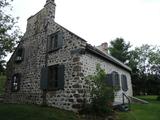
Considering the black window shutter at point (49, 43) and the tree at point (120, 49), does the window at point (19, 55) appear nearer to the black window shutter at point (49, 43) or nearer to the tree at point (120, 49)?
the black window shutter at point (49, 43)

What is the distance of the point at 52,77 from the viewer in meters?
11.9

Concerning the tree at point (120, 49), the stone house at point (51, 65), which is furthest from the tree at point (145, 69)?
the stone house at point (51, 65)

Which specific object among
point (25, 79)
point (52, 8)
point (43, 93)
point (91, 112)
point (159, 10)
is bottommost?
point (91, 112)

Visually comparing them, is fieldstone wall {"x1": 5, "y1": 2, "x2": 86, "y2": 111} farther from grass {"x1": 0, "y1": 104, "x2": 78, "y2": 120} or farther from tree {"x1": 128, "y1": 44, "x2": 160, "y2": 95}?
tree {"x1": 128, "y1": 44, "x2": 160, "y2": 95}

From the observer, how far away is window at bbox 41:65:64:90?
1102cm

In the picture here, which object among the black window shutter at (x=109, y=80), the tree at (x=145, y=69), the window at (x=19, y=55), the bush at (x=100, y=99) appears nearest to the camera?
the bush at (x=100, y=99)

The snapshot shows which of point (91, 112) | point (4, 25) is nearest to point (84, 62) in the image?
point (91, 112)

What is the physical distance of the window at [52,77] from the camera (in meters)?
11.0

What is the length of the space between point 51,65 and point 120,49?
2230 centimetres

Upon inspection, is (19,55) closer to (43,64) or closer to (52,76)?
(43,64)

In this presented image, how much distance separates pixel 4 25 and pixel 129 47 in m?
23.3

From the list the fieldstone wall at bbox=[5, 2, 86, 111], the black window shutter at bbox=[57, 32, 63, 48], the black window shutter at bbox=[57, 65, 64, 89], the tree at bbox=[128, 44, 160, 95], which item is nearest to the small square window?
the fieldstone wall at bbox=[5, 2, 86, 111]

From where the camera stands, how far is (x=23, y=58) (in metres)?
15.2

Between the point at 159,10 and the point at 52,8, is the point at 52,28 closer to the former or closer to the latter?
the point at 52,8
